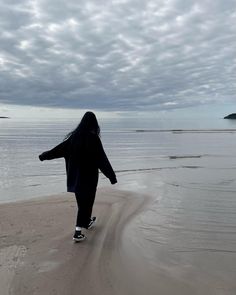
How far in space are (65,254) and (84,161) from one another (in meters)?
1.56

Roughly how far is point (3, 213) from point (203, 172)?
8439mm

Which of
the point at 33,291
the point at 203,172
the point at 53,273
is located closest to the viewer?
the point at 33,291

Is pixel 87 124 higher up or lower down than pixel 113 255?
higher up

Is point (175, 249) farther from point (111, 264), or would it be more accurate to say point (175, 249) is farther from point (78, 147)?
point (78, 147)

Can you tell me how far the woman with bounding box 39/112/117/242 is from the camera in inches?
246

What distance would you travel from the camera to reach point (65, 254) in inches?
214

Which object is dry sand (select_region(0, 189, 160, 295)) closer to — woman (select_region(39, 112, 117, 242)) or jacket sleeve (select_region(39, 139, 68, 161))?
woman (select_region(39, 112, 117, 242))

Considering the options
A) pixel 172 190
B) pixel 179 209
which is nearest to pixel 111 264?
pixel 179 209

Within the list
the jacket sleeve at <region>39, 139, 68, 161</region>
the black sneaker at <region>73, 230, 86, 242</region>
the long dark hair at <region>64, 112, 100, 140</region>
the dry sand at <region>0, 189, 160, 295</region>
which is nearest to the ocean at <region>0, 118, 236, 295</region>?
the dry sand at <region>0, 189, 160, 295</region>

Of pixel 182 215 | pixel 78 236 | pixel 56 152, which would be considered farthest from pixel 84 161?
pixel 182 215

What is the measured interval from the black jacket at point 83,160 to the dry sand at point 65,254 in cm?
84

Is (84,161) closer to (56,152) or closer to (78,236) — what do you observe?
(56,152)

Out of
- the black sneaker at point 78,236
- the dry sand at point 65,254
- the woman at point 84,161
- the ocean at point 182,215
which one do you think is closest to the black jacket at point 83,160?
the woman at point 84,161

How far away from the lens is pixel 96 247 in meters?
5.74
